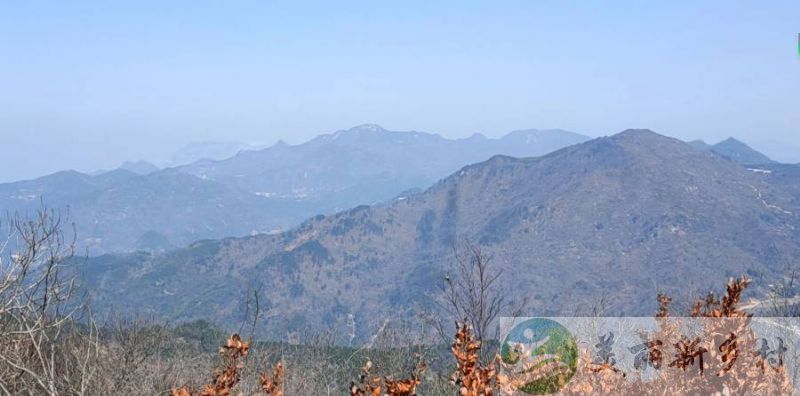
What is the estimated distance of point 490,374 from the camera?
3.95 meters

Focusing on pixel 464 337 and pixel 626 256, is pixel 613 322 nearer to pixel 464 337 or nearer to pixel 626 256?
pixel 464 337

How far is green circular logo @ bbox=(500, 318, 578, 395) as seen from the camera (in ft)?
14.6

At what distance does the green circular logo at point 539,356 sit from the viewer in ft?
14.6

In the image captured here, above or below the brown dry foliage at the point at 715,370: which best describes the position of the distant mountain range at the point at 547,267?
below

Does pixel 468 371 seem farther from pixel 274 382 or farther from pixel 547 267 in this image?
pixel 547 267

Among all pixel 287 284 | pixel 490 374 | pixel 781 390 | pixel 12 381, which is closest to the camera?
pixel 490 374

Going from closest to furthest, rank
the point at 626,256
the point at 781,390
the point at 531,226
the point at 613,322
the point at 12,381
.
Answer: the point at 781,390 < the point at 613,322 < the point at 12,381 < the point at 626,256 < the point at 531,226

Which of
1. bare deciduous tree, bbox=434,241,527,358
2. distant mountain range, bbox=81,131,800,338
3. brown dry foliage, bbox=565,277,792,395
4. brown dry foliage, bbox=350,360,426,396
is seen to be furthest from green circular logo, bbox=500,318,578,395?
distant mountain range, bbox=81,131,800,338

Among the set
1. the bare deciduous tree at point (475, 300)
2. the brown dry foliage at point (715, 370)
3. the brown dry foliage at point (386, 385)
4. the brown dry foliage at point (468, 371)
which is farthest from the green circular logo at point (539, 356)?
the bare deciduous tree at point (475, 300)

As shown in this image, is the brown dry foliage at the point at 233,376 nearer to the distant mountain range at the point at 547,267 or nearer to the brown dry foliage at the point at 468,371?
the brown dry foliage at the point at 468,371

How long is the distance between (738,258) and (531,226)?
56200 millimetres

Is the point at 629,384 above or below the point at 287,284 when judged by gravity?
above

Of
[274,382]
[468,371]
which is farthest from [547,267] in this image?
[468,371]

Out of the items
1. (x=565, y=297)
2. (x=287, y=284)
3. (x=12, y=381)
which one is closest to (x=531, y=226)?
(x=565, y=297)
